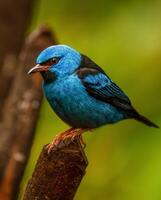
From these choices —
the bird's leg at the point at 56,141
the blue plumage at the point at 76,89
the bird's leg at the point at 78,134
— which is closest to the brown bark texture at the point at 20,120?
the blue plumage at the point at 76,89

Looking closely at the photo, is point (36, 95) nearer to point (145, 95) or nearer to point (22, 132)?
point (22, 132)

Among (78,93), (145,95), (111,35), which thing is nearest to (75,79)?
(78,93)

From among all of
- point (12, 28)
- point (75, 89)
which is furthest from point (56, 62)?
point (12, 28)

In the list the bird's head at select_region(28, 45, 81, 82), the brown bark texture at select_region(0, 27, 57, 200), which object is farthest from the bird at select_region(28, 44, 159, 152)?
the brown bark texture at select_region(0, 27, 57, 200)

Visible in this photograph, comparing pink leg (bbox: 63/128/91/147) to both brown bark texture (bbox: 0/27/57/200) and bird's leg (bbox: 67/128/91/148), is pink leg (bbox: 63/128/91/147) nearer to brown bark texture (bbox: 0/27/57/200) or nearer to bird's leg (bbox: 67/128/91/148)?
bird's leg (bbox: 67/128/91/148)

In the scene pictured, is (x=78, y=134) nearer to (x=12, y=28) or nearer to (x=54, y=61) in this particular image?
(x=54, y=61)

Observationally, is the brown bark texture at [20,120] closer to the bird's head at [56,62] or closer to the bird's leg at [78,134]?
the bird's head at [56,62]
